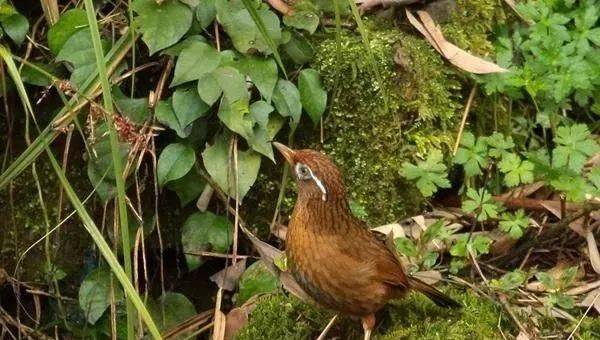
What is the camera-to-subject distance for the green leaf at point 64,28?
14.6ft

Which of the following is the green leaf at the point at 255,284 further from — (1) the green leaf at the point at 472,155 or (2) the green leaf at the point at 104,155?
(1) the green leaf at the point at 472,155

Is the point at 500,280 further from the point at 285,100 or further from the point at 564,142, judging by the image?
the point at 285,100

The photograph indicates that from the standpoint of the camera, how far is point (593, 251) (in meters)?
4.62

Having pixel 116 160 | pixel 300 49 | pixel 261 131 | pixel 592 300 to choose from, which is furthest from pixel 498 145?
pixel 116 160

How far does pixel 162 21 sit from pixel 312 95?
0.65 m

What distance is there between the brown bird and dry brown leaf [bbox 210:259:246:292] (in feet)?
2.17

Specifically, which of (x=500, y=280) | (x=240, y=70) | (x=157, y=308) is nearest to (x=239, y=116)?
(x=240, y=70)

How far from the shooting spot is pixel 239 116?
435 centimetres

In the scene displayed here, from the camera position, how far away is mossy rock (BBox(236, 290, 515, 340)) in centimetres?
404

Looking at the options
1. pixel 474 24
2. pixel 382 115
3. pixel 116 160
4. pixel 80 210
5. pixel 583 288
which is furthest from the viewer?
pixel 474 24

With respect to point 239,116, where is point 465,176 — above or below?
below

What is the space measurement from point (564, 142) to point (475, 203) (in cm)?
43

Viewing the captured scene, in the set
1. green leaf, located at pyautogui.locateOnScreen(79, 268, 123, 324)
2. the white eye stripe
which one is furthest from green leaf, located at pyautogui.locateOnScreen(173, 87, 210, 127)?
green leaf, located at pyautogui.locateOnScreen(79, 268, 123, 324)

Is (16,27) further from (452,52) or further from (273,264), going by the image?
(452,52)
